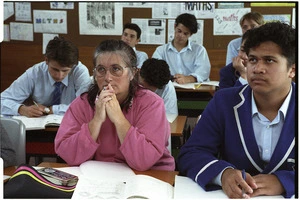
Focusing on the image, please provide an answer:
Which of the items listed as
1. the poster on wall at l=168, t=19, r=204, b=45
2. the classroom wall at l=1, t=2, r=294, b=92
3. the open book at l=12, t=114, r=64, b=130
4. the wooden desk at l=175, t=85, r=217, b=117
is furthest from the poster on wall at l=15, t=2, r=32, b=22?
the open book at l=12, t=114, r=64, b=130

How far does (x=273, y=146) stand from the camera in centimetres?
121

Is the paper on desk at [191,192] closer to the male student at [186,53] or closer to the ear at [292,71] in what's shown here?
the ear at [292,71]

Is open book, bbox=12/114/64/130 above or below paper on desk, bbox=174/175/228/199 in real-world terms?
above

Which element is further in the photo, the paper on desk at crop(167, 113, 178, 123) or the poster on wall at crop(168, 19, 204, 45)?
the poster on wall at crop(168, 19, 204, 45)

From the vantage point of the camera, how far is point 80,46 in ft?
16.4

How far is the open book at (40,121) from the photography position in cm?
215

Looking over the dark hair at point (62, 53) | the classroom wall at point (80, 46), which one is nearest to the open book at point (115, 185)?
the dark hair at point (62, 53)

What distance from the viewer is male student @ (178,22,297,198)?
1102 mm

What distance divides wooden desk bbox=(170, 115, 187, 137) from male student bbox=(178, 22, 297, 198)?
0.78 m

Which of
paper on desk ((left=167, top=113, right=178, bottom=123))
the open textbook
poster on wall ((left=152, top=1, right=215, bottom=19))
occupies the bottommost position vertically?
the open textbook

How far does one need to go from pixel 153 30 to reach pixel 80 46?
0.97 meters

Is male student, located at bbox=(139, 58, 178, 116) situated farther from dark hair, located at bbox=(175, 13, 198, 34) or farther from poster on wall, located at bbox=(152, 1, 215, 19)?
poster on wall, located at bbox=(152, 1, 215, 19)

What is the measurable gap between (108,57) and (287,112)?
2.24 ft

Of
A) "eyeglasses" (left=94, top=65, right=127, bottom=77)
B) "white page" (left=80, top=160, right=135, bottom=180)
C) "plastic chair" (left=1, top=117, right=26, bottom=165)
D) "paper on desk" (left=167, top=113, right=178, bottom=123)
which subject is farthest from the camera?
"paper on desk" (left=167, top=113, right=178, bottom=123)
